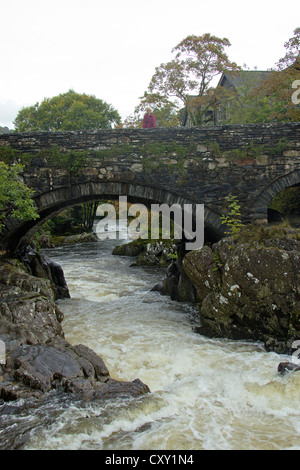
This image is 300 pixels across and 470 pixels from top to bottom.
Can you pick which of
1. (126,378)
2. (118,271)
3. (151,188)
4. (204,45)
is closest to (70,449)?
(126,378)

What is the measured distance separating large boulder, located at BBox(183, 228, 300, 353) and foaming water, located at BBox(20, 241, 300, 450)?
12.9 inches

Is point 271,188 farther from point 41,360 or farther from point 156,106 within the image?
point 156,106

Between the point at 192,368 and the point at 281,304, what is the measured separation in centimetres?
206

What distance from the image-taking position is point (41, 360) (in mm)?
4934

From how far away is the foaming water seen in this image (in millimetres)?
3867

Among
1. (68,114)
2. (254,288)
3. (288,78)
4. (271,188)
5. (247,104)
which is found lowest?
(254,288)

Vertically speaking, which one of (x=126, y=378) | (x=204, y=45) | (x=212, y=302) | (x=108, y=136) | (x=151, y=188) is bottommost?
(x=126, y=378)

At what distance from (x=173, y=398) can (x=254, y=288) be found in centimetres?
282

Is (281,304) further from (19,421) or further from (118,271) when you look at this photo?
(118,271)

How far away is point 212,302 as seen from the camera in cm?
722

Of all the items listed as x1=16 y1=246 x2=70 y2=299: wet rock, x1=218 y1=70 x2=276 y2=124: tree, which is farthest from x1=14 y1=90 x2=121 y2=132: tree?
x1=16 y1=246 x2=70 y2=299: wet rock

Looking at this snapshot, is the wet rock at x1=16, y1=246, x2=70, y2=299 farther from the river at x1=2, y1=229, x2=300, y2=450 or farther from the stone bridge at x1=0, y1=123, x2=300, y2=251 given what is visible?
the river at x1=2, y1=229, x2=300, y2=450

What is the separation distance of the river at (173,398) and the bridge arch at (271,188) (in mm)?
3151

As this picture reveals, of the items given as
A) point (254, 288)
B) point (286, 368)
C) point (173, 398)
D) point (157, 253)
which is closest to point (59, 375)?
point (173, 398)
